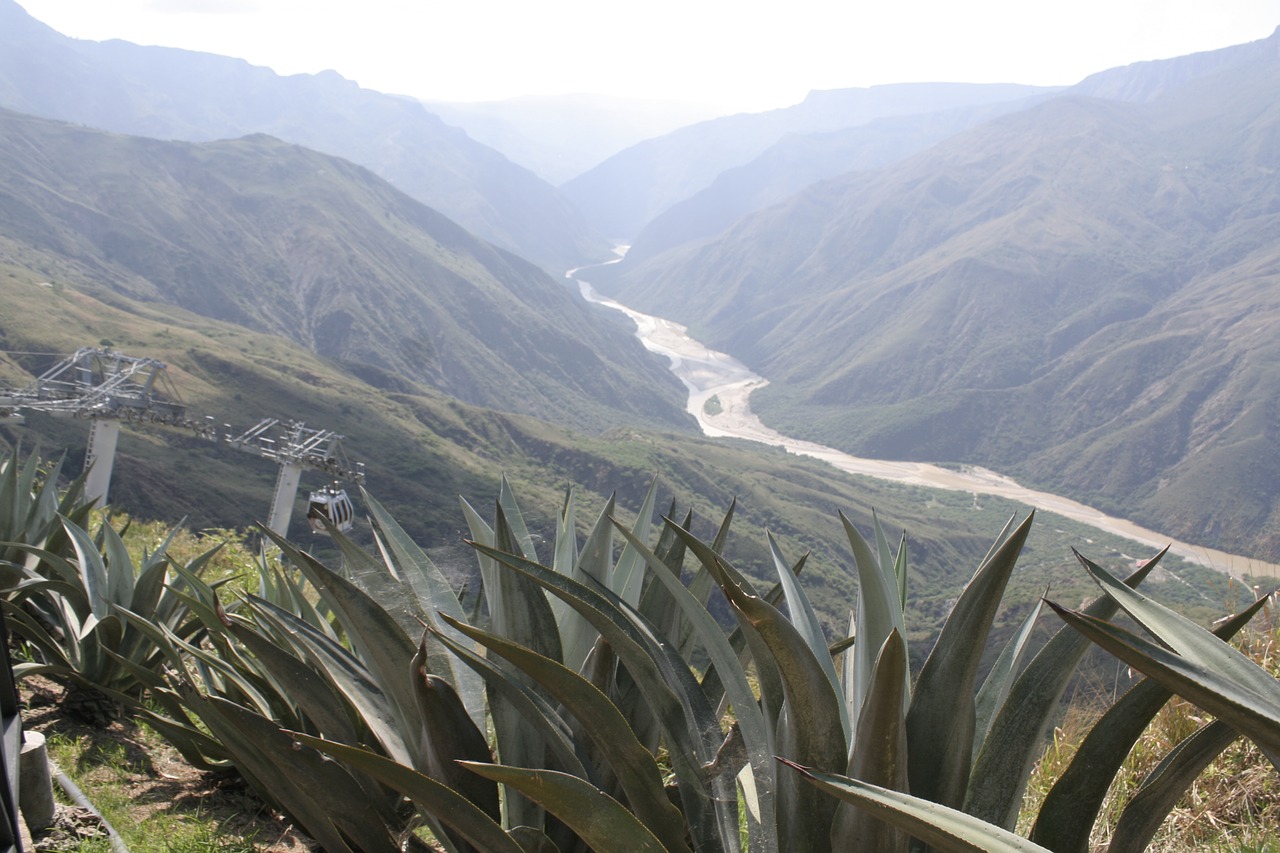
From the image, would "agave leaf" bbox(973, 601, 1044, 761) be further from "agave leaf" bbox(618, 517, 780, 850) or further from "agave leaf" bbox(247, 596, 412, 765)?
"agave leaf" bbox(247, 596, 412, 765)

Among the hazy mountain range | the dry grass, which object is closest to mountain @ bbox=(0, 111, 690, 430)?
the hazy mountain range

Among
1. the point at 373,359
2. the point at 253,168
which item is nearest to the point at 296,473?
the point at 373,359

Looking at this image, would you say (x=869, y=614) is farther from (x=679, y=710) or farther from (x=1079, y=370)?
(x=1079, y=370)

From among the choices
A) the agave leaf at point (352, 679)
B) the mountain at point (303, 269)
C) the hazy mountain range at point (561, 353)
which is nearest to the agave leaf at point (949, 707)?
the agave leaf at point (352, 679)

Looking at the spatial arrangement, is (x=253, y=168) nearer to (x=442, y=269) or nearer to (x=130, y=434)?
(x=442, y=269)

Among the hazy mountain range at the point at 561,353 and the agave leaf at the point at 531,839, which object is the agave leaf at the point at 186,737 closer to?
the agave leaf at the point at 531,839

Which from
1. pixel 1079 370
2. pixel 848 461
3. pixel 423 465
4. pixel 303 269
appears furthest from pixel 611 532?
pixel 1079 370
